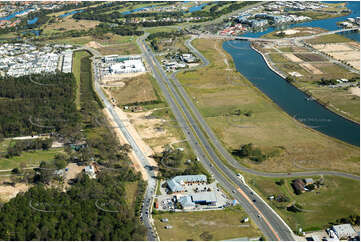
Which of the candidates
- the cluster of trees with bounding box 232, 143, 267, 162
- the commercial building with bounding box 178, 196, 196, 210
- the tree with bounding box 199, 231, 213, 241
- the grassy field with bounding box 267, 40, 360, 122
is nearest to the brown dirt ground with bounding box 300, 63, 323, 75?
the grassy field with bounding box 267, 40, 360, 122

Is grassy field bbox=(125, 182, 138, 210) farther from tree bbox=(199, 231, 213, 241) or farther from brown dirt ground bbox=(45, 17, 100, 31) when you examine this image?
brown dirt ground bbox=(45, 17, 100, 31)

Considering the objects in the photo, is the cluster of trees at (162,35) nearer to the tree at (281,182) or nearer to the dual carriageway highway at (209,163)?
the dual carriageway highway at (209,163)

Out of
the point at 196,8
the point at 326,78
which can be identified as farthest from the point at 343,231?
the point at 196,8

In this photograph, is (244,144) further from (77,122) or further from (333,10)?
(333,10)

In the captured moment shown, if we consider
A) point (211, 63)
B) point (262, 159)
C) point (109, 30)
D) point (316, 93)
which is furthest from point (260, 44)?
point (262, 159)

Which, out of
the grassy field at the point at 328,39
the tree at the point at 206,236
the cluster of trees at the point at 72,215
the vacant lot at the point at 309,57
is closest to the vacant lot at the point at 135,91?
the cluster of trees at the point at 72,215
